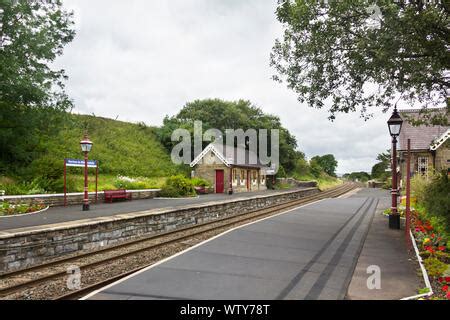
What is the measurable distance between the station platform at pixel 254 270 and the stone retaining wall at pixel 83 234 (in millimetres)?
4708

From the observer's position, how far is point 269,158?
165 feet

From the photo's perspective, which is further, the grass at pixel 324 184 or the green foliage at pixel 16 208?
the grass at pixel 324 184

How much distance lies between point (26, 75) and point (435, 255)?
2077 cm

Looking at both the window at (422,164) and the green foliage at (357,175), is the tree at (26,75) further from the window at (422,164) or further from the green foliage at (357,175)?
the green foliage at (357,175)

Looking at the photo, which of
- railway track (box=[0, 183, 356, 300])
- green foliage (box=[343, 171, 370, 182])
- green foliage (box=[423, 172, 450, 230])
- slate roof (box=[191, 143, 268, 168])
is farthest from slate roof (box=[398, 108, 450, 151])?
green foliage (box=[343, 171, 370, 182])

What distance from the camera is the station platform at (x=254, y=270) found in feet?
18.8

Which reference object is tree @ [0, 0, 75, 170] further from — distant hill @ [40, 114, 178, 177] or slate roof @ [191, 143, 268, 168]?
slate roof @ [191, 143, 268, 168]

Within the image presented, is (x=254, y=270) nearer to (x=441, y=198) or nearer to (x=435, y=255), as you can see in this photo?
(x=435, y=255)

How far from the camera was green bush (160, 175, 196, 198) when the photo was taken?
81.6ft

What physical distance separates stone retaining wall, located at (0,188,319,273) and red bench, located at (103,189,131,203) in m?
6.21

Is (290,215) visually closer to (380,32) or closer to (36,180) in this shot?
(380,32)

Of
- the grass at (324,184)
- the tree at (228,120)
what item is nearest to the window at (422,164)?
the grass at (324,184)

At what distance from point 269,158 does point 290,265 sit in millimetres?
43090
